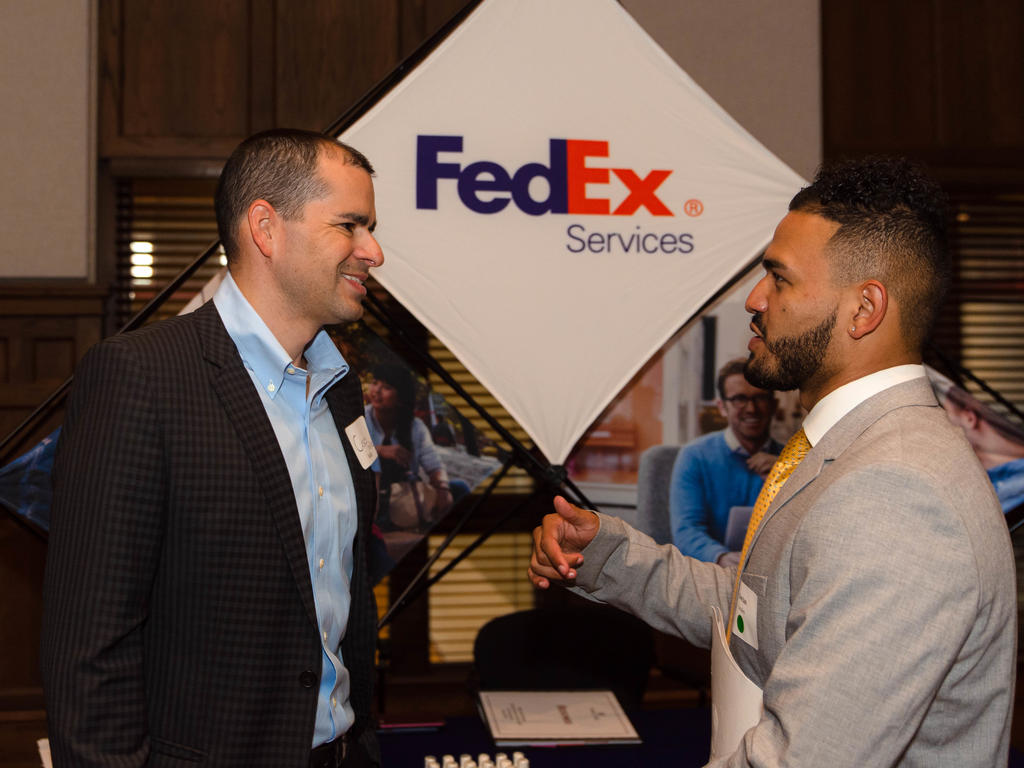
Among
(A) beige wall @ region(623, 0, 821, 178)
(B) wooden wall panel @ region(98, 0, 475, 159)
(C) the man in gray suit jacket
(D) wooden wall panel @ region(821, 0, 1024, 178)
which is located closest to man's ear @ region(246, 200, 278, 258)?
(C) the man in gray suit jacket

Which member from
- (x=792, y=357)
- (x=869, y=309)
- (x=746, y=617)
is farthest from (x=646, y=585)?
(x=869, y=309)

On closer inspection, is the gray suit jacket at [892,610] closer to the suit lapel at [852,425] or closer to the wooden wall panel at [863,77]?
the suit lapel at [852,425]

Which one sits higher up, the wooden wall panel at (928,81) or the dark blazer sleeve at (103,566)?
the wooden wall panel at (928,81)

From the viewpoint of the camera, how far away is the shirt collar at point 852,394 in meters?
1.28

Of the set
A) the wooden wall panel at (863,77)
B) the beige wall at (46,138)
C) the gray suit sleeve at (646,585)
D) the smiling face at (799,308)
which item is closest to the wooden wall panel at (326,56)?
the beige wall at (46,138)

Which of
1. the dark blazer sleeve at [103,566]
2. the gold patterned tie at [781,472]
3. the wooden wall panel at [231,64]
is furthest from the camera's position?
the wooden wall panel at [231,64]

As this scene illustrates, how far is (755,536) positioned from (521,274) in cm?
107

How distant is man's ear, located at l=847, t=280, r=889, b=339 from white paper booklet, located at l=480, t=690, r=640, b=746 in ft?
3.79

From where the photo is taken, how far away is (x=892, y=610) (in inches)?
39.6

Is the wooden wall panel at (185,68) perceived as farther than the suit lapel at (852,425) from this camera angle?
Yes

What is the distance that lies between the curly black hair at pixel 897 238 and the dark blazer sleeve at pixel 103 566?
1048 mm

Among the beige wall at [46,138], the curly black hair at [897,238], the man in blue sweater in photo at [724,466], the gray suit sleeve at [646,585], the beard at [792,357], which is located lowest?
the gray suit sleeve at [646,585]

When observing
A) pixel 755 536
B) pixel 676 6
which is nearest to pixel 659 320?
pixel 755 536

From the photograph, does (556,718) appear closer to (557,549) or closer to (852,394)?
(557,549)
